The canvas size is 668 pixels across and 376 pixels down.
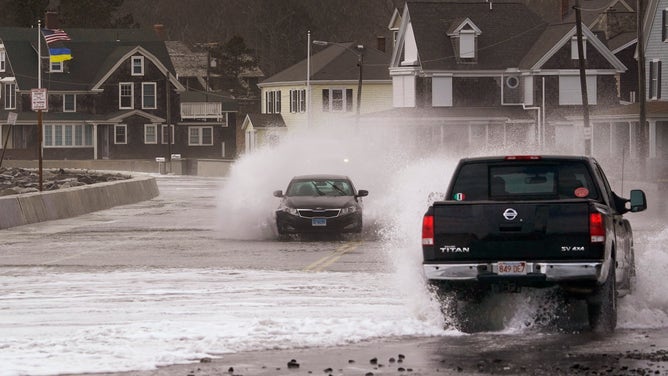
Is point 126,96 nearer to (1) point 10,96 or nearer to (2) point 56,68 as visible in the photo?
(2) point 56,68

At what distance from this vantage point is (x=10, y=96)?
110m

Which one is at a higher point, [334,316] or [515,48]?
[515,48]

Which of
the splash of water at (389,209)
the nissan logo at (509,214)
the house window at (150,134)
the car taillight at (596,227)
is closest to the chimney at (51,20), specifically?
the house window at (150,134)

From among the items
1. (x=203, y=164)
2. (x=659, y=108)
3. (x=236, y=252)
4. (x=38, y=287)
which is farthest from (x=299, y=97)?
(x=38, y=287)

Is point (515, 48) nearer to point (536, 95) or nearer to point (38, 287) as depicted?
point (536, 95)

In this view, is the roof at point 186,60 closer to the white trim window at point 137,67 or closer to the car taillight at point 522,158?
the white trim window at point 137,67

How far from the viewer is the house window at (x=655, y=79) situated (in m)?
70.9

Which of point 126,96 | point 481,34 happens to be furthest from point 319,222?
point 126,96

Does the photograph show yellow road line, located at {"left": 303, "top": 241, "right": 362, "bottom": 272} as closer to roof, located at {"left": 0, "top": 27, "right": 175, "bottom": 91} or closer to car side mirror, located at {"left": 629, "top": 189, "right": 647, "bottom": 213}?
car side mirror, located at {"left": 629, "top": 189, "right": 647, "bottom": 213}

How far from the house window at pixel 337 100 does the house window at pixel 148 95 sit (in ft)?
52.3

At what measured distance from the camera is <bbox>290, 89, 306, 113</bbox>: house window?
103 metres

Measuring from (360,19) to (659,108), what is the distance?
79172mm

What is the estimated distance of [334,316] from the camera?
54.0ft

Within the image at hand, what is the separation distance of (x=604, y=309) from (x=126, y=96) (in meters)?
97.7
